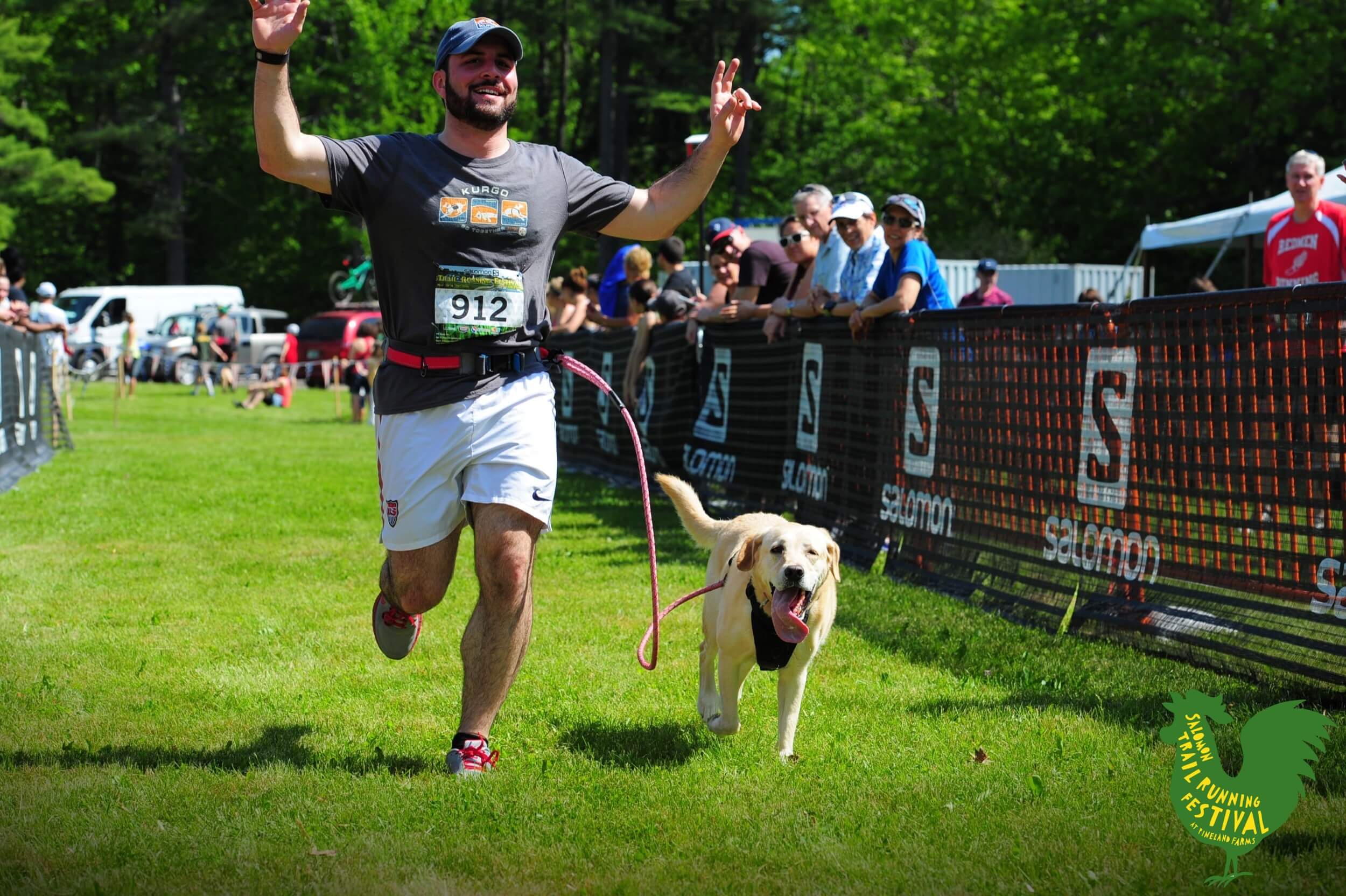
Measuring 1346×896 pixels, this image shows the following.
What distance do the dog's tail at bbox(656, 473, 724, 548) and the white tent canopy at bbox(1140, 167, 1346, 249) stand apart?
11043 mm

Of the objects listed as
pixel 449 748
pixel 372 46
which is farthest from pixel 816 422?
pixel 372 46

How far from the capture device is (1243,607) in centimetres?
564

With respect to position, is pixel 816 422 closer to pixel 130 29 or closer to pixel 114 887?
pixel 114 887

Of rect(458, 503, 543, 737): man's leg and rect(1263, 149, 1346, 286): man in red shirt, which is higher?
rect(1263, 149, 1346, 286): man in red shirt

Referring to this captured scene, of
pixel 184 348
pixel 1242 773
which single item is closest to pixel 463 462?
pixel 1242 773

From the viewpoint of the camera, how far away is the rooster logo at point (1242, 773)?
3.02 m

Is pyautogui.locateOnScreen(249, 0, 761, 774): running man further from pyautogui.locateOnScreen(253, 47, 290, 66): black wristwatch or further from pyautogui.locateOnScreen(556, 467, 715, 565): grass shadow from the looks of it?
pyautogui.locateOnScreen(556, 467, 715, 565): grass shadow

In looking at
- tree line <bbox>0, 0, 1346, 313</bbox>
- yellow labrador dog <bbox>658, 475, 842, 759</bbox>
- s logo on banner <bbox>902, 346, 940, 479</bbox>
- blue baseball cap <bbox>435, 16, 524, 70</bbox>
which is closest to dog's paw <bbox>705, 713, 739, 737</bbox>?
yellow labrador dog <bbox>658, 475, 842, 759</bbox>

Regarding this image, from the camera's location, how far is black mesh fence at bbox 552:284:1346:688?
5371 millimetres

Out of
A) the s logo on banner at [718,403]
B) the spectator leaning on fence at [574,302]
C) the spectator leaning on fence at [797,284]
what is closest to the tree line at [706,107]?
the spectator leaning on fence at [574,302]

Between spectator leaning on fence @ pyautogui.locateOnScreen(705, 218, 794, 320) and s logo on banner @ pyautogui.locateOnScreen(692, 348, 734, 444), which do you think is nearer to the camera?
spectator leaning on fence @ pyautogui.locateOnScreen(705, 218, 794, 320)

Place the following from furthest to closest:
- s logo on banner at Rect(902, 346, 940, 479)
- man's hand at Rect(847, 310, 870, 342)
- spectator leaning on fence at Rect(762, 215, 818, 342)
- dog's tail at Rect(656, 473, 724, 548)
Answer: spectator leaning on fence at Rect(762, 215, 818, 342), man's hand at Rect(847, 310, 870, 342), s logo on banner at Rect(902, 346, 940, 479), dog's tail at Rect(656, 473, 724, 548)

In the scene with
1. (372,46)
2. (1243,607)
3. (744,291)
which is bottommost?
(1243,607)

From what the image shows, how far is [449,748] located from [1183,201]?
3658 centimetres
